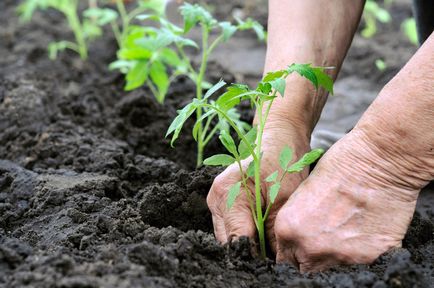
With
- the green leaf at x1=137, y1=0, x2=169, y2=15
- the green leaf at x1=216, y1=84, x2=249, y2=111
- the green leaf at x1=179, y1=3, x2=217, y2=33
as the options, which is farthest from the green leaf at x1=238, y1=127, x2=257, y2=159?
the green leaf at x1=137, y1=0, x2=169, y2=15

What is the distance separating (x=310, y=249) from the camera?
181 cm

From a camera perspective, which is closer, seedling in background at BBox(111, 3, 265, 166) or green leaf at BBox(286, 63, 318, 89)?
green leaf at BBox(286, 63, 318, 89)

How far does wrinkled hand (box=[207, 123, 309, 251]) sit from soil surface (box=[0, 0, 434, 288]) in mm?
A: 78

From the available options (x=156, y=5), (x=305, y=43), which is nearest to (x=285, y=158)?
(x=305, y=43)

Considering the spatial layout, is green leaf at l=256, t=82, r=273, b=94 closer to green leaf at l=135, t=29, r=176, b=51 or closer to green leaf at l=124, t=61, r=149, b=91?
green leaf at l=135, t=29, r=176, b=51

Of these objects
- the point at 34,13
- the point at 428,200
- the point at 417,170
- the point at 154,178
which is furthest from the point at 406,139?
the point at 34,13

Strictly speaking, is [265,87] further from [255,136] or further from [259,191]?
[259,191]

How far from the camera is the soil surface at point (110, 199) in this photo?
1.65 metres

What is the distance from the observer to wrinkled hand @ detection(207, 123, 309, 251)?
1.96 metres

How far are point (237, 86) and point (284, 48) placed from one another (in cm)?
61

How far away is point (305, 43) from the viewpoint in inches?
92.6

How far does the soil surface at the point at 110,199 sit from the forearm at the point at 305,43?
0.37 metres

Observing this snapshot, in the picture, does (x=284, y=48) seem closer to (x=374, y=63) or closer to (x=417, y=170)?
(x=417, y=170)

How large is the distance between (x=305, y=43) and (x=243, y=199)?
69 cm
